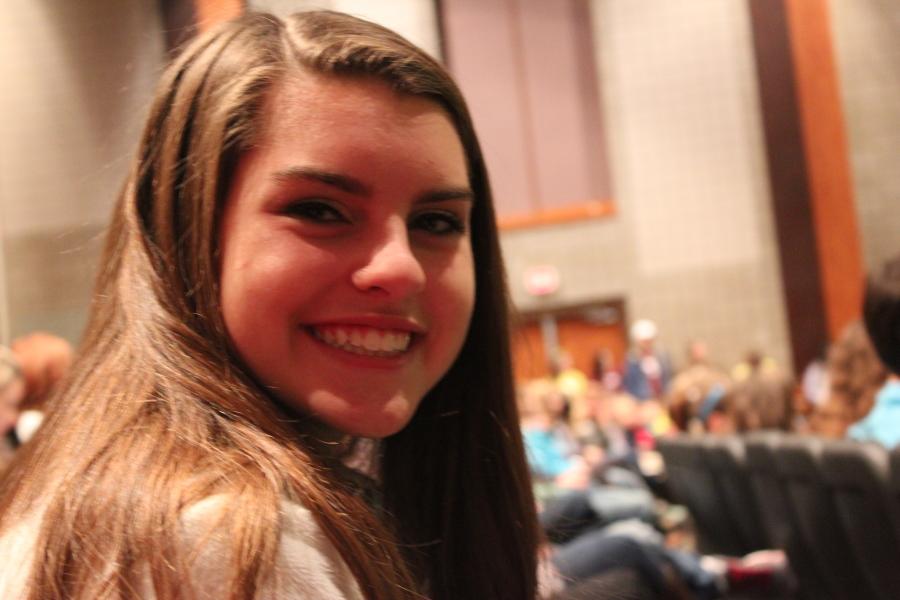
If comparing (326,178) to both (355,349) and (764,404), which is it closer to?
(355,349)

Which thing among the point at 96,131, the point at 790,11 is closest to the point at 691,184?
the point at 790,11

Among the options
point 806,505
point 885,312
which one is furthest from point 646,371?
point 885,312

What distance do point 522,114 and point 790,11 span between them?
322cm

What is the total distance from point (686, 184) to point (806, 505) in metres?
9.56

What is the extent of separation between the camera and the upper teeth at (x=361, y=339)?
91 cm

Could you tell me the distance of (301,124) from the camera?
91cm

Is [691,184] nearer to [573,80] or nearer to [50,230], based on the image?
[573,80]

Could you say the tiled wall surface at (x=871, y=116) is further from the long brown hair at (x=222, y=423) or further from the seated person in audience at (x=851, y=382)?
the long brown hair at (x=222, y=423)

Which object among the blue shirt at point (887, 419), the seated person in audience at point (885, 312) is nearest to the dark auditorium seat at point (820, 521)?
the seated person in audience at point (885, 312)

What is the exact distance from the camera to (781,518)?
2.61 metres

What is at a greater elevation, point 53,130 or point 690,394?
point 53,130

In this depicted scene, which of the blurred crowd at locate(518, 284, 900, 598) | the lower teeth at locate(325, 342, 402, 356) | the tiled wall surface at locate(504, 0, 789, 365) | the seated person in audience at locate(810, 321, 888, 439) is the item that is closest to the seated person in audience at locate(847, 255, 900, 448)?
the blurred crowd at locate(518, 284, 900, 598)

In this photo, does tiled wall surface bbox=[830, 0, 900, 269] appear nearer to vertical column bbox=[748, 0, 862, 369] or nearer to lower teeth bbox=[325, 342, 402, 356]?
vertical column bbox=[748, 0, 862, 369]

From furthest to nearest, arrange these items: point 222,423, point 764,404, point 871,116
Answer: point 871,116 → point 764,404 → point 222,423
